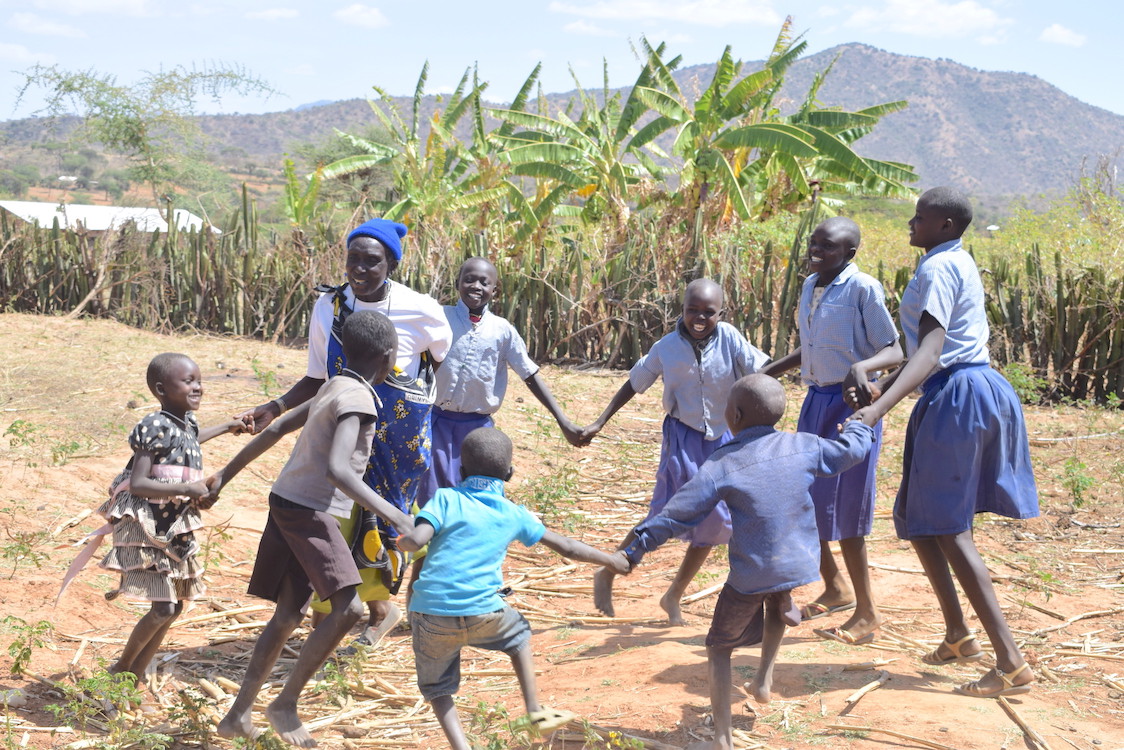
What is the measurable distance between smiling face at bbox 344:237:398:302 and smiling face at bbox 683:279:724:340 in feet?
4.38

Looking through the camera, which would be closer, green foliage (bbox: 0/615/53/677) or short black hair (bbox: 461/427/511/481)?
short black hair (bbox: 461/427/511/481)

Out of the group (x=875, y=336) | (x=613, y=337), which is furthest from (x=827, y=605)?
(x=613, y=337)

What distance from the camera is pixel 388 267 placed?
414 centimetres

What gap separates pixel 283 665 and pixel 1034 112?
536ft

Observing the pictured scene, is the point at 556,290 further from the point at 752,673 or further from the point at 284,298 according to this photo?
the point at 752,673

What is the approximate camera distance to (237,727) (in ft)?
11.1

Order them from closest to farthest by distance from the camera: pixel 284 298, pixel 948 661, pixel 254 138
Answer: pixel 948 661 < pixel 284 298 < pixel 254 138

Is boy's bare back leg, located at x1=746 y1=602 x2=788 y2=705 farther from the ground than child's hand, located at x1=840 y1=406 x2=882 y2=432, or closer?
closer

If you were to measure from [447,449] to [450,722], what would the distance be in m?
1.86

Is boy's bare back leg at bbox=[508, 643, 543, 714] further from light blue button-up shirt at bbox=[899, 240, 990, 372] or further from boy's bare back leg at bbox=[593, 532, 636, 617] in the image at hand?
light blue button-up shirt at bbox=[899, 240, 990, 372]

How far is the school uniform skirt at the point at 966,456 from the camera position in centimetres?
376

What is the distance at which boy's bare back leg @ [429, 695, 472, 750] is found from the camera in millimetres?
3184

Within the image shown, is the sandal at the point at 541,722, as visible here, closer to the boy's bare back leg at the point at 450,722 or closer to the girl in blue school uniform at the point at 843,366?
the boy's bare back leg at the point at 450,722

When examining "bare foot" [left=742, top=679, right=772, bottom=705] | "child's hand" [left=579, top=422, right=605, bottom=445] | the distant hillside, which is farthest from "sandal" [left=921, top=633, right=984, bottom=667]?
the distant hillside
